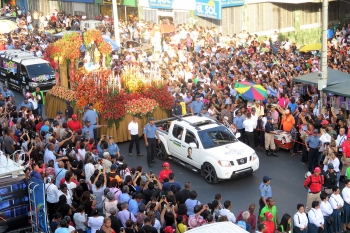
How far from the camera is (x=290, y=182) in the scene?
1659 centimetres

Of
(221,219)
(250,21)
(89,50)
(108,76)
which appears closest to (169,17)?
(250,21)

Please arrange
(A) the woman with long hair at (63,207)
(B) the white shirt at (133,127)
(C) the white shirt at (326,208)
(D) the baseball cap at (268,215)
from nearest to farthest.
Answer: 1. (D) the baseball cap at (268,215)
2. (A) the woman with long hair at (63,207)
3. (C) the white shirt at (326,208)
4. (B) the white shirt at (133,127)

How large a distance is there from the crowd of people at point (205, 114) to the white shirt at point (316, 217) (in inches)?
0.9

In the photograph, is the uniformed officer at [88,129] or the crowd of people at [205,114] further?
the uniformed officer at [88,129]

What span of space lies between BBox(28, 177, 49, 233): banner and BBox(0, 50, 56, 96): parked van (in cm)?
1401

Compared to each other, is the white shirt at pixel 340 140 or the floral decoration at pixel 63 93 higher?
the floral decoration at pixel 63 93

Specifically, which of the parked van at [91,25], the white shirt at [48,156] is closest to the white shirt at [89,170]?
the white shirt at [48,156]

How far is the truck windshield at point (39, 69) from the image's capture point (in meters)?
25.7

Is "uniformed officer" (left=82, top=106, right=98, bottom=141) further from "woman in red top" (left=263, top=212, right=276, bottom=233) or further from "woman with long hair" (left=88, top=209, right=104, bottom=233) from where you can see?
"woman in red top" (left=263, top=212, right=276, bottom=233)

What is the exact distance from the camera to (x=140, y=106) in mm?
19891

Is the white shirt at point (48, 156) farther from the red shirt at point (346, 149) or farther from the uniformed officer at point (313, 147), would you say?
the red shirt at point (346, 149)

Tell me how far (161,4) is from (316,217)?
25.6 m

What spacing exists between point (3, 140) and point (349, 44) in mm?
19296

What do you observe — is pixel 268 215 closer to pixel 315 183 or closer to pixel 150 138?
pixel 315 183
